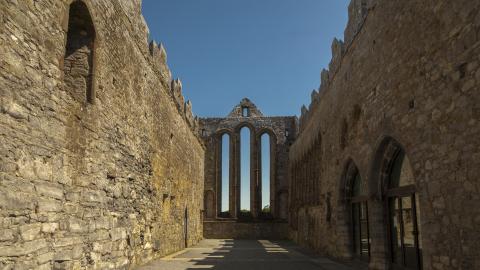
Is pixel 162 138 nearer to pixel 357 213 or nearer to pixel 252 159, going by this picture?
pixel 357 213

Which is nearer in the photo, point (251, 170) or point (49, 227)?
point (49, 227)

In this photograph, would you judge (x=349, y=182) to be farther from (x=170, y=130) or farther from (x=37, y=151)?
(x=37, y=151)

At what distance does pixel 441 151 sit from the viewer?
6133mm

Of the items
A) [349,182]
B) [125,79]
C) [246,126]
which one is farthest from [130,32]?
[246,126]

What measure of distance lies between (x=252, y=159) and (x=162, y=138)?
53.7 feet

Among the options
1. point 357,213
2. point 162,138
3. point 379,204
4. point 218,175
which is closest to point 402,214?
point 379,204

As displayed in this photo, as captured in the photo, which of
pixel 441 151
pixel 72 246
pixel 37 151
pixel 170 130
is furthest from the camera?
pixel 170 130

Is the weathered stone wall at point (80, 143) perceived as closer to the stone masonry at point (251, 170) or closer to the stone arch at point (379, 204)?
the stone arch at point (379, 204)

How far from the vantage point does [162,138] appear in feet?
45.0

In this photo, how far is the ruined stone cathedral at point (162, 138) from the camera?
17.6ft

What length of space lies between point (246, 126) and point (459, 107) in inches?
985

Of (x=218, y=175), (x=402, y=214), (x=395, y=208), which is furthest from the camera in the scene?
(x=218, y=175)

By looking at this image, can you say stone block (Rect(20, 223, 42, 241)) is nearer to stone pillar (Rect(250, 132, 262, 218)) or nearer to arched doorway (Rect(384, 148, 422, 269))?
arched doorway (Rect(384, 148, 422, 269))

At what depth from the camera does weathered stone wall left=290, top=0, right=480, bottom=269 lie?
18.0 ft
